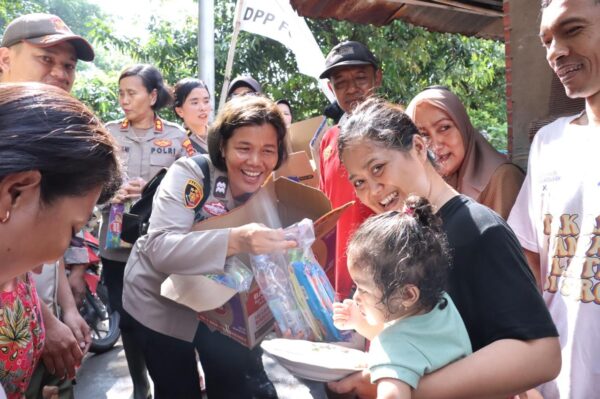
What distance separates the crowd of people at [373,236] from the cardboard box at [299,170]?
0.10m

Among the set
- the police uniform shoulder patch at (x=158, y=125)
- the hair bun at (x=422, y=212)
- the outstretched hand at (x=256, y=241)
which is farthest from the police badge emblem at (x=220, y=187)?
the police uniform shoulder patch at (x=158, y=125)

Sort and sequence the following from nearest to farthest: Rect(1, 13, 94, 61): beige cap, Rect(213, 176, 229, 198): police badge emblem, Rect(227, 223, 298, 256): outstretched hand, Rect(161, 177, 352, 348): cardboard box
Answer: Rect(227, 223, 298, 256): outstretched hand < Rect(161, 177, 352, 348): cardboard box < Rect(213, 176, 229, 198): police badge emblem < Rect(1, 13, 94, 61): beige cap

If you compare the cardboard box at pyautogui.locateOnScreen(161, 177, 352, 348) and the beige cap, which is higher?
the beige cap

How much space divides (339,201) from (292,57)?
7.40 metres

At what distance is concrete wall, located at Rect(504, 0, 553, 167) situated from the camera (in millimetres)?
3047

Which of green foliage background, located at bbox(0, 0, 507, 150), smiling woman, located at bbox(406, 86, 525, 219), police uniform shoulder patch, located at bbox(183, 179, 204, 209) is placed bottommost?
police uniform shoulder patch, located at bbox(183, 179, 204, 209)

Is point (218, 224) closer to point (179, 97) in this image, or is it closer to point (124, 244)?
point (124, 244)

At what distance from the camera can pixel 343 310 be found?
154cm

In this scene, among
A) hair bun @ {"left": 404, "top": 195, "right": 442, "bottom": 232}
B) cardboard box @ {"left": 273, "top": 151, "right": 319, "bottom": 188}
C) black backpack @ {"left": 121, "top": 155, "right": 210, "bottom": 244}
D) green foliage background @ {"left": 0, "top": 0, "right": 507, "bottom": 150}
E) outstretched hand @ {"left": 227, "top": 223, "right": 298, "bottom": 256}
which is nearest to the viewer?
hair bun @ {"left": 404, "top": 195, "right": 442, "bottom": 232}

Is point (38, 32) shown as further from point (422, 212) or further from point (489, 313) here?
point (489, 313)

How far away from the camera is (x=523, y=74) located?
123 inches

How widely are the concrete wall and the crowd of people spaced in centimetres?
93

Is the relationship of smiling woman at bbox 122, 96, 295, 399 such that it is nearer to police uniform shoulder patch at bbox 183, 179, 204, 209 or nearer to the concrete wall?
police uniform shoulder patch at bbox 183, 179, 204, 209

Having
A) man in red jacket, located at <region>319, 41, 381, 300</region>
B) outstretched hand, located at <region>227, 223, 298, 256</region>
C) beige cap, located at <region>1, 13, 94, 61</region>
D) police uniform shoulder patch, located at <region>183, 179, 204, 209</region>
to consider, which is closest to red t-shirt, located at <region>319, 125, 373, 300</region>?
man in red jacket, located at <region>319, 41, 381, 300</region>
